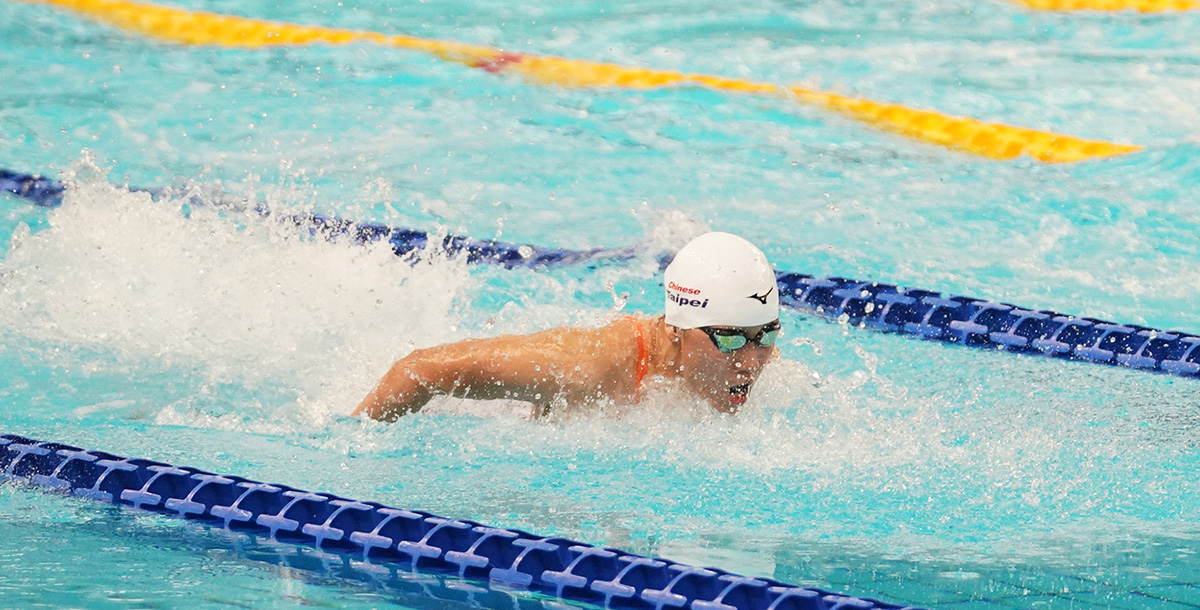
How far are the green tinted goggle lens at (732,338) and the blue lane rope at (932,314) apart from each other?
1.57m

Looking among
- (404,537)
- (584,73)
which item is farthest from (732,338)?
(584,73)

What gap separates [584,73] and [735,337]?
197 inches

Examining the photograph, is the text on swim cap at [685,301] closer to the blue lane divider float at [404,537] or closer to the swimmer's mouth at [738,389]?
the swimmer's mouth at [738,389]

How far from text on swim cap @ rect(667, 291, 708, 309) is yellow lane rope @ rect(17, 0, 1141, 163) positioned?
3976 mm

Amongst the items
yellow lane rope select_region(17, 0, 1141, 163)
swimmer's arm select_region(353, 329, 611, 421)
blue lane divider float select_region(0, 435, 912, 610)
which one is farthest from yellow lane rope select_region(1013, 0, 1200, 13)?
blue lane divider float select_region(0, 435, 912, 610)

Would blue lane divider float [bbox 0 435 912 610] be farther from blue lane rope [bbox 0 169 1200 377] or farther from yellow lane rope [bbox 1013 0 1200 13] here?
yellow lane rope [bbox 1013 0 1200 13]

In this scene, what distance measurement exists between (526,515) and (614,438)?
0.51 m

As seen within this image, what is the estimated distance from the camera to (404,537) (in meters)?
2.95

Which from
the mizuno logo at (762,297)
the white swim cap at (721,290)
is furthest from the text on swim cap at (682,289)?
the mizuno logo at (762,297)

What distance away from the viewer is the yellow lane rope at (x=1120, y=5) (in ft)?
31.2

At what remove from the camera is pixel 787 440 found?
371 cm

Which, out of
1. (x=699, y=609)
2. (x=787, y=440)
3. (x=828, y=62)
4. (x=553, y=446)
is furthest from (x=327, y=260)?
(x=828, y=62)

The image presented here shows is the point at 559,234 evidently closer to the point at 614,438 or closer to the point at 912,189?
the point at 912,189

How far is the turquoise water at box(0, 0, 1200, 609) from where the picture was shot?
3.08 meters
